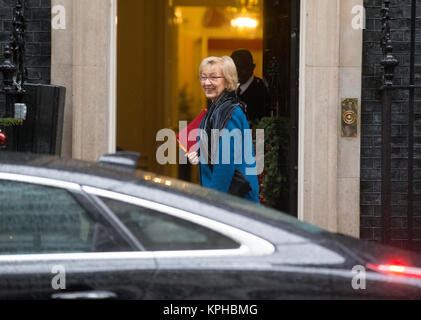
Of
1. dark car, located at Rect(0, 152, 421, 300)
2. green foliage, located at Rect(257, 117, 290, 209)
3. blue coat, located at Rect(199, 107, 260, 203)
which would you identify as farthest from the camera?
green foliage, located at Rect(257, 117, 290, 209)

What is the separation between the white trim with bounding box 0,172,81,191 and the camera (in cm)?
323

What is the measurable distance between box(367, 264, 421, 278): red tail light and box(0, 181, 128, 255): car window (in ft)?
3.85

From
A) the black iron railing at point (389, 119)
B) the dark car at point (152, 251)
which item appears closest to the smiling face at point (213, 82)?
the black iron railing at point (389, 119)

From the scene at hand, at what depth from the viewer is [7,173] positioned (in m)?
3.27

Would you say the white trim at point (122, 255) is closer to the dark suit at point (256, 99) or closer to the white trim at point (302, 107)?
the white trim at point (302, 107)

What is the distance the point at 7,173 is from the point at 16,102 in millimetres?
4081

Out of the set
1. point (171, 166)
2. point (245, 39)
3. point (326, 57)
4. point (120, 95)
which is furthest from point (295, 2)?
point (245, 39)

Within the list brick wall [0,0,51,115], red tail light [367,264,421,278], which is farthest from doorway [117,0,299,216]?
red tail light [367,264,421,278]

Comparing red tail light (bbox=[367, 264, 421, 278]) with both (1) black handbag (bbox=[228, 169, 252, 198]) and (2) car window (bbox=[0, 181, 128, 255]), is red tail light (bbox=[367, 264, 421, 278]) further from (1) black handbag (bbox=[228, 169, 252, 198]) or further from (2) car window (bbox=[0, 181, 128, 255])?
(1) black handbag (bbox=[228, 169, 252, 198])

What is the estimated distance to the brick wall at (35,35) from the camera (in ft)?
26.1

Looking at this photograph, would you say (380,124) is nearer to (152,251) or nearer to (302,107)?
(302,107)

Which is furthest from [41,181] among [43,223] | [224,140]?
[224,140]

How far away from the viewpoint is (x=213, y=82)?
6.05 meters

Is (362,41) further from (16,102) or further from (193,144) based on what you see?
(16,102)
